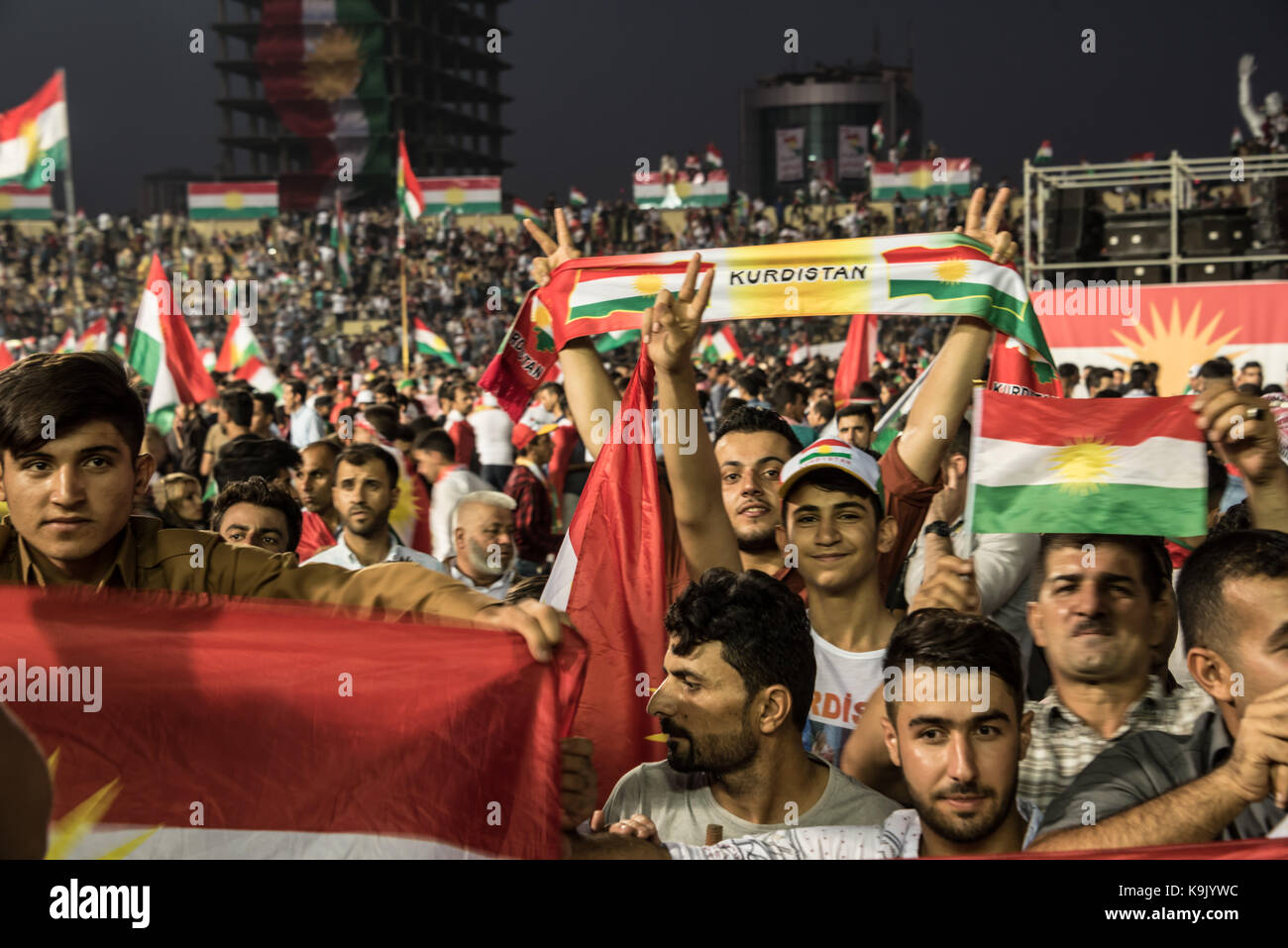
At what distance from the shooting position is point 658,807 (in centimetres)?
297

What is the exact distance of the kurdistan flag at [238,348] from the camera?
1459 centimetres

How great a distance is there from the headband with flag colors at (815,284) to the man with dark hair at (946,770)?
2.20 meters

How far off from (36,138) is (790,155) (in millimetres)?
79609

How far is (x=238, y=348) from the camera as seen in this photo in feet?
48.2

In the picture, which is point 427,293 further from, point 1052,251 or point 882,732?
point 882,732

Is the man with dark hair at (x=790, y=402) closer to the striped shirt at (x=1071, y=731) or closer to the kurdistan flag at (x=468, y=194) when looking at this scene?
the striped shirt at (x=1071, y=731)

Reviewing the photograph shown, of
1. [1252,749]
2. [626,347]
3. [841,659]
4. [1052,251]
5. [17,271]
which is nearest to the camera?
[1252,749]

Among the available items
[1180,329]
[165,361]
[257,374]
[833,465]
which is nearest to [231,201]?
[257,374]

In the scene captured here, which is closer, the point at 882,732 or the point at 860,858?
the point at 860,858

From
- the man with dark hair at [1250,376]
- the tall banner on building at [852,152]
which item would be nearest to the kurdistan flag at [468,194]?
the man with dark hair at [1250,376]

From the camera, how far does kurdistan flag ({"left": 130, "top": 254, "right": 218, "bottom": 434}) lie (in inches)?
415

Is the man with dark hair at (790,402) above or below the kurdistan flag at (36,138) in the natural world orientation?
below

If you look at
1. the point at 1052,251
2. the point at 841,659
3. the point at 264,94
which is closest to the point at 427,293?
the point at 1052,251
